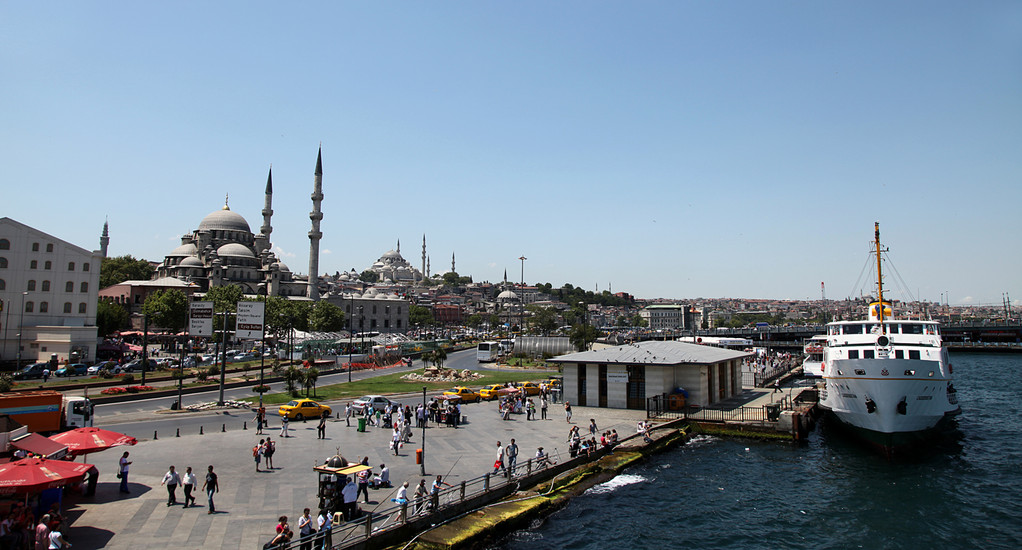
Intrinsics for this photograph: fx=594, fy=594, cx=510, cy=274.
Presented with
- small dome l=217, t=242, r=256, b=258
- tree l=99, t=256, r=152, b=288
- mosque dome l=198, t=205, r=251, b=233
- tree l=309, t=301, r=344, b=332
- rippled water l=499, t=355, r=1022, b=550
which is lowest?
rippled water l=499, t=355, r=1022, b=550

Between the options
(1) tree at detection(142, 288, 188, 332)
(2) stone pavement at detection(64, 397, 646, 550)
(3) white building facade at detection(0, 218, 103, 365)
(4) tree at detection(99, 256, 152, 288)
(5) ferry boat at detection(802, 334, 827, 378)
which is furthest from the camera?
(4) tree at detection(99, 256, 152, 288)

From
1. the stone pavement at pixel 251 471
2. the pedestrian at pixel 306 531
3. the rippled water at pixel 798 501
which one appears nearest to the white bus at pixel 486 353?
the stone pavement at pixel 251 471

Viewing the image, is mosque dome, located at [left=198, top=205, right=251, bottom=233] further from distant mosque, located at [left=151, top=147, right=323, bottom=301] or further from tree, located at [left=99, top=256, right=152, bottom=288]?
tree, located at [left=99, top=256, right=152, bottom=288]

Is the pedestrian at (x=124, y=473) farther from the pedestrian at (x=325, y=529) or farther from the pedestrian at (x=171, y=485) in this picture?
the pedestrian at (x=325, y=529)

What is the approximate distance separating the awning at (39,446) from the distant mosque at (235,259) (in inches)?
3588

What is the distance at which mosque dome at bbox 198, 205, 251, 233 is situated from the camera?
114 m

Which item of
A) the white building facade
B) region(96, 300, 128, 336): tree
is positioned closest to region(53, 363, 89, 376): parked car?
the white building facade

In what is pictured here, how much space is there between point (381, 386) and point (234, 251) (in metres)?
77.9

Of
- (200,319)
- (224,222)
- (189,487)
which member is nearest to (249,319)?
(200,319)

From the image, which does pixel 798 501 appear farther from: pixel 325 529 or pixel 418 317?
pixel 418 317

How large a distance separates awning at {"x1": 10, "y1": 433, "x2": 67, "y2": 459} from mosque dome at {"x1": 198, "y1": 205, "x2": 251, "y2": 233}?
107809mm

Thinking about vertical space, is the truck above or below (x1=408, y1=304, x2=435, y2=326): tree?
below

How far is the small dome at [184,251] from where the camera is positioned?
10968cm

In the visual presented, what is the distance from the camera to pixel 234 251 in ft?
355
